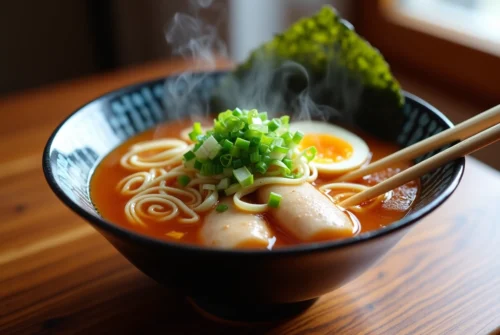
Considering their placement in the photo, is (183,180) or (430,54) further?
(430,54)

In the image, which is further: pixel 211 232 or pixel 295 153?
pixel 295 153

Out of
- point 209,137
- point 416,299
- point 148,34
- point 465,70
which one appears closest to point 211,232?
point 209,137

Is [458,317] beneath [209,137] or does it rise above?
beneath

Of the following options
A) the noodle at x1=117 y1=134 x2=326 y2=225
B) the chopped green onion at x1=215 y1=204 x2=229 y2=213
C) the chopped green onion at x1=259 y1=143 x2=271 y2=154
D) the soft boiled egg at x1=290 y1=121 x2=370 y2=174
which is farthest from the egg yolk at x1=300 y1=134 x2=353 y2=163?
the chopped green onion at x1=215 y1=204 x2=229 y2=213

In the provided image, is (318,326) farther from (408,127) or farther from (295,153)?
(408,127)

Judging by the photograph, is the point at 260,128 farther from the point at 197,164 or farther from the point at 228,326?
the point at 228,326

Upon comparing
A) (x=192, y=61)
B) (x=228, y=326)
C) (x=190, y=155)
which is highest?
(x=190, y=155)

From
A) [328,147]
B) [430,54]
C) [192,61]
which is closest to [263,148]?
[328,147]
